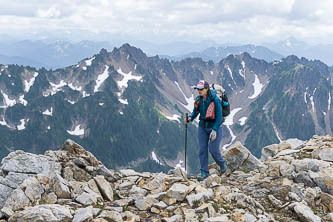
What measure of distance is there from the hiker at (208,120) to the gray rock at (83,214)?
6.88 metres

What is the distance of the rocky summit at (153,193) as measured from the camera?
1050cm

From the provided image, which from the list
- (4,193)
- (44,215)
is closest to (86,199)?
(44,215)

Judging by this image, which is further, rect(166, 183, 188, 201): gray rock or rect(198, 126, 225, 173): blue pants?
rect(198, 126, 225, 173): blue pants

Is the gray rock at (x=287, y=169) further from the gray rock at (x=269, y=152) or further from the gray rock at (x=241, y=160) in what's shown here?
the gray rock at (x=269, y=152)

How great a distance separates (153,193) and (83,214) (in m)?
4.18

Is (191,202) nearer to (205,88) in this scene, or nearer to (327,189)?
(205,88)

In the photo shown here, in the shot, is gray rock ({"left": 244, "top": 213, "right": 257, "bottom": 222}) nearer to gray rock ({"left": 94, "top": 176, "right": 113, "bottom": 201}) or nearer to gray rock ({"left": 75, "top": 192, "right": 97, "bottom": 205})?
gray rock ({"left": 94, "top": 176, "right": 113, "bottom": 201})

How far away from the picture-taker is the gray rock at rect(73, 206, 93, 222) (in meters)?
9.69

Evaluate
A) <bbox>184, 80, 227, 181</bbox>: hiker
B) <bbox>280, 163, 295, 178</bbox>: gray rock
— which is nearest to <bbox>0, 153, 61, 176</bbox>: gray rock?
<bbox>184, 80, 227, 181</bbox>: hiker

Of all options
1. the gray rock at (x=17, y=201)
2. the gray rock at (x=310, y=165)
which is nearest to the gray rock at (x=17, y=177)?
the gray rock at (x=17, y=201)

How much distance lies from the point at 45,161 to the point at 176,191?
703cm

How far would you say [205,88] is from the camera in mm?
13961

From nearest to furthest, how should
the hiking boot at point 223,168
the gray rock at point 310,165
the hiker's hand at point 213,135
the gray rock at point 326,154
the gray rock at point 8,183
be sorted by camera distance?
the gray rock at point 8,183 < the hiker's hand at point 213,135 < the gray rock at point 310,165 < the gray rock at point 326,154 < the hiking boot at point 223,168

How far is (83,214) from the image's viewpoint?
9914 mm
